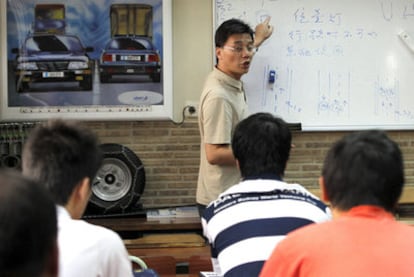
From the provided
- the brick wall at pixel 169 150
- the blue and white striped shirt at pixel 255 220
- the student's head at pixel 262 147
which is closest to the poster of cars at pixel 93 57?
the brick wall at pixel 169 150

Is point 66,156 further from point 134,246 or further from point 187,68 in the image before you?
point 187,68

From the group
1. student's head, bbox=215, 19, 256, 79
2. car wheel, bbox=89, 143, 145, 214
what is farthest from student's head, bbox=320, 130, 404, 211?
car wheel, bbox=89, 143, 145, 214

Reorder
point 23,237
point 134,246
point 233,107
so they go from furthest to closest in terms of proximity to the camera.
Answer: point 134,246, point 233,107, point 23,237

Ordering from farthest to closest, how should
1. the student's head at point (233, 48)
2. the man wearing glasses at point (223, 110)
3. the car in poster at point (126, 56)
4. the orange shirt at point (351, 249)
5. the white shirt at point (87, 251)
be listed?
1. the car in poster at point (126, 56)
2. the student's head at point (233, 48)
3. the man wearing glasses at point (223, 110)
4. the white shirt at point (87, 251)
5. the orange shirt at point (351, 249)

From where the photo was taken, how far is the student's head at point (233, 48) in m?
3.57

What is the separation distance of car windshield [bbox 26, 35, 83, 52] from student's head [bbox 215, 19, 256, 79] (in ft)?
3.93

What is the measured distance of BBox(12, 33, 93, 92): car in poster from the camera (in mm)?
4324

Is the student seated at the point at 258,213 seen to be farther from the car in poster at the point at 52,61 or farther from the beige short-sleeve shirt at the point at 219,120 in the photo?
the car in poster at the point at 52,61

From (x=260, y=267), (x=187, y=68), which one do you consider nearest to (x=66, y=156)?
(x=260, y=267)

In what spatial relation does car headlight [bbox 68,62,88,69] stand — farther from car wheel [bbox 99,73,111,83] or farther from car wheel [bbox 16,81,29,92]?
car wheel [bbox 16,81,29,92]

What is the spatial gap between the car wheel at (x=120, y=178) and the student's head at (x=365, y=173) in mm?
2682

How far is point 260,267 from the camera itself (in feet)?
6.20

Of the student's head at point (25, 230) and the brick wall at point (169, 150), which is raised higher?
the student's head at point (25, 230)

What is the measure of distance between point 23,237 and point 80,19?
3.68 metres
